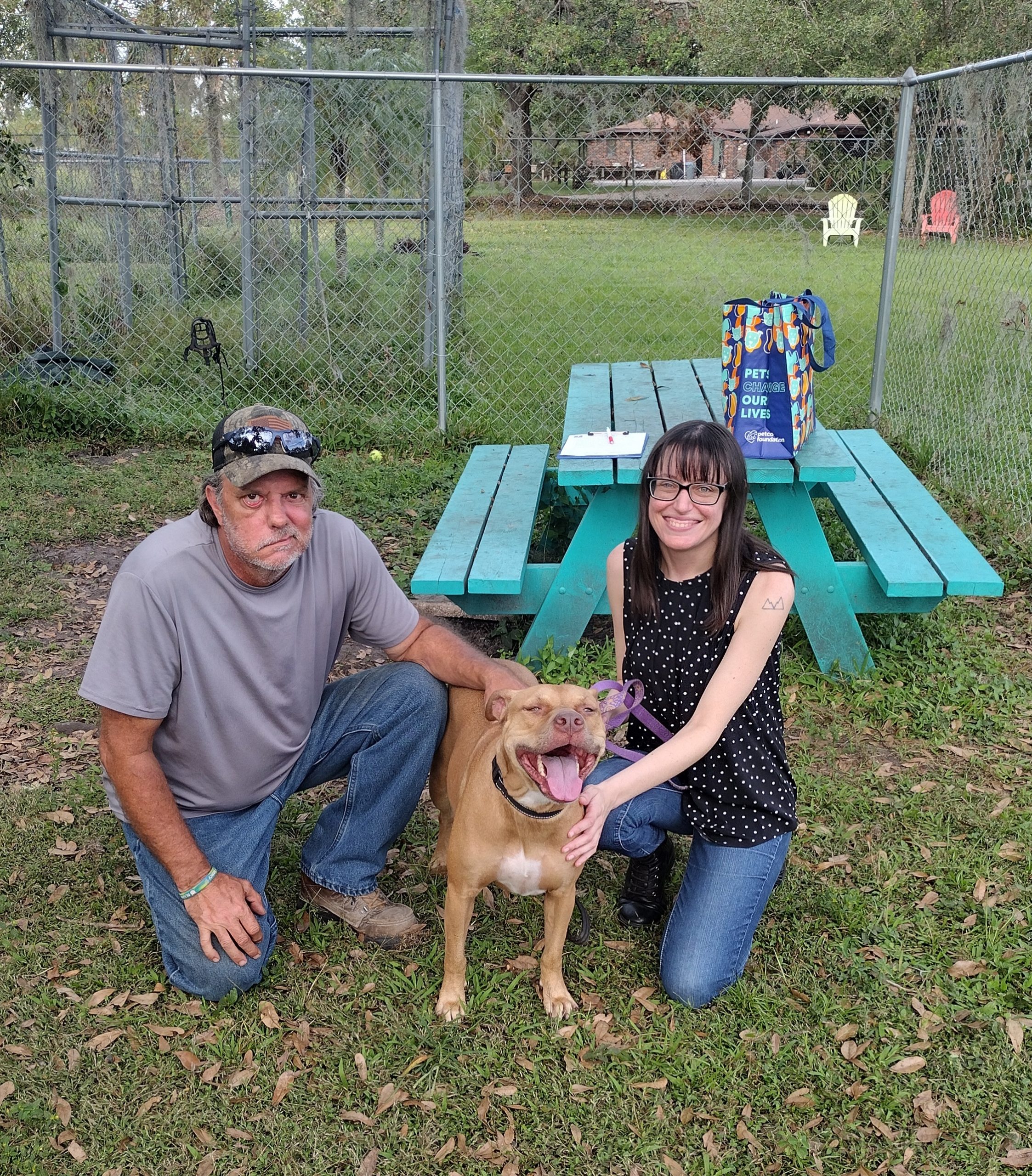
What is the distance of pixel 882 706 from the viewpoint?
4.17 meters

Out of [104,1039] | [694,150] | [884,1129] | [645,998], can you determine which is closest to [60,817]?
[104,1039]

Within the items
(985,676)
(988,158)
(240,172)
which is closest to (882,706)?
(985,676)

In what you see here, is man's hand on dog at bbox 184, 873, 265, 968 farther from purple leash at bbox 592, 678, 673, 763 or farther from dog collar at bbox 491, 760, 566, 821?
purple leash at bbox 592, 678, 673, 763

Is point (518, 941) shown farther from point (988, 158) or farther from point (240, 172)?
point (240, 172)

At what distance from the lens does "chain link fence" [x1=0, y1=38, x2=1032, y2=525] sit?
22.1 feet

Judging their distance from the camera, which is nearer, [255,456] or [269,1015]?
[255,456]

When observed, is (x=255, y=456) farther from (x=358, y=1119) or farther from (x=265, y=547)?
(x=358, y=1119)

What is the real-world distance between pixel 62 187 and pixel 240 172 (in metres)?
1.28

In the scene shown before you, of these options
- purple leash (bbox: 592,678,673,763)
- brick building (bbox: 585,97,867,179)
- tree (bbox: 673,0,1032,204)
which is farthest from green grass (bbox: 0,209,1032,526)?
tree (bbox: 673,0,1032,204)

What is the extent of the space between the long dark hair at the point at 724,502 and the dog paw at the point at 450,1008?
43.4 inches

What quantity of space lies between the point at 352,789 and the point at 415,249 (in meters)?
6.35

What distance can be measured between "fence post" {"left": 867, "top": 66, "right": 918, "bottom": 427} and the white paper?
347 cm

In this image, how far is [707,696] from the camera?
2.69 m

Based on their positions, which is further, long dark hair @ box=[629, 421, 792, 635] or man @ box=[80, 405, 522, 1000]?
long dark hair @ box=[629, 421, 792, 635]
